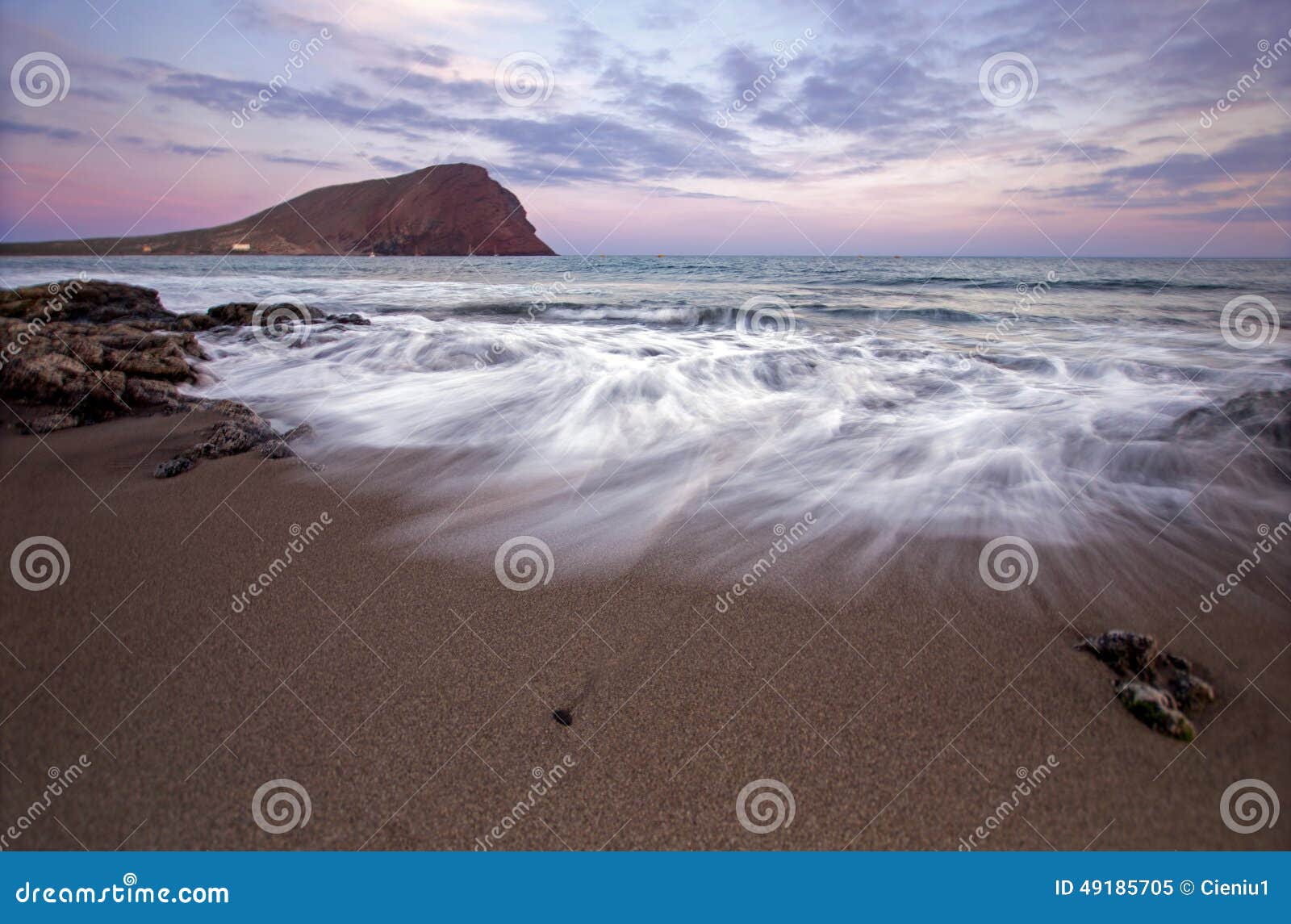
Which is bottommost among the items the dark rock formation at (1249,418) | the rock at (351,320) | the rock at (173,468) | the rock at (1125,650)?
the rock at (173,468)

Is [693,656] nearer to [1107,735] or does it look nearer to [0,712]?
[1107,735]

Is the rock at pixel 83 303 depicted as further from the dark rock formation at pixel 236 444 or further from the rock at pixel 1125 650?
the rock at pixel 1125 650

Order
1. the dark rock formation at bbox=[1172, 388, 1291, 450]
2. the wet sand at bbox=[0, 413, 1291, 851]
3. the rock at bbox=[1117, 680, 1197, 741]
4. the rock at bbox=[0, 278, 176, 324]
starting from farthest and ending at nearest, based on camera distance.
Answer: the rock at bbox=[0, 278, 176, 324] < the dark rock formation at bbox=[1172, 388, 1291, 450] < the rock at bbox=[1117, 680, 1197, 741] < the wet sand at bbox=[0, 413, 1291, 851]

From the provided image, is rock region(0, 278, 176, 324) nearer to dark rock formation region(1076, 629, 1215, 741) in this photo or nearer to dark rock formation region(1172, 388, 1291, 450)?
dark rock formation region(1076, 629, 1215, 741)

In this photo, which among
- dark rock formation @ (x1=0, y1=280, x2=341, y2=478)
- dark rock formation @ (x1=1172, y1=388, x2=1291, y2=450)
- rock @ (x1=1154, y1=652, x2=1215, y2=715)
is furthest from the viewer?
dark rock formation @ (x1=1172, y1=388, x2=1291, y2=450)

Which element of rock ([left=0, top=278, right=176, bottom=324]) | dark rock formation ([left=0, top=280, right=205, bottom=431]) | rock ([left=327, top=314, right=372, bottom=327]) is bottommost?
rock ([left=0, top=278, right=176, bottom=324])

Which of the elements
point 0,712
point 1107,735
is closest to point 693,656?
point 1107,735

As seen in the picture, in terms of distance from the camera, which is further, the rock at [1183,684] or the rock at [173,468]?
the rock at [173,468]

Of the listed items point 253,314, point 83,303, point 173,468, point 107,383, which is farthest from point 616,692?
point 83,303

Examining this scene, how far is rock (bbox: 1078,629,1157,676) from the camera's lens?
272 cm

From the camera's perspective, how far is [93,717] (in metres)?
2.45

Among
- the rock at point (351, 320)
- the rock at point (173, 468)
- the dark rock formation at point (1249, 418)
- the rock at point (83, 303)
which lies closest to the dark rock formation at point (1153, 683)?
the dark rock formation at point (1249, 418)

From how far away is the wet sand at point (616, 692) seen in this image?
2094 millimetres

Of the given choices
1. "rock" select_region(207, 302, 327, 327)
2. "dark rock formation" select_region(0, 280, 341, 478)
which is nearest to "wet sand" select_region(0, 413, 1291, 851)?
"dark rock formation" select_region(0, 280, 341, 478)
